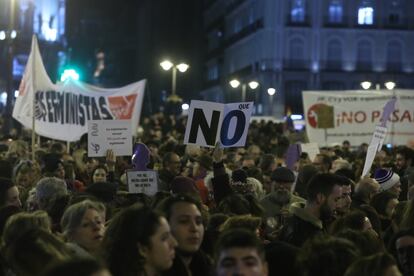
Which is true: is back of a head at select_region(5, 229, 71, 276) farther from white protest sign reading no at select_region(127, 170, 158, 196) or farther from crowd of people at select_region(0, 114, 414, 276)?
white protest sign reading no at select_region(127, 170, 158, 196)

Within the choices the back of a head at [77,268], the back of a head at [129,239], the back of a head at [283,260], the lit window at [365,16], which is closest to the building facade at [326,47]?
the lit window at [365,16]

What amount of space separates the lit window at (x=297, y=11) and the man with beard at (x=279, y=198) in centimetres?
6033

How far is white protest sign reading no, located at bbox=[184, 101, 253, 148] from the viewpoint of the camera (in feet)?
33.7

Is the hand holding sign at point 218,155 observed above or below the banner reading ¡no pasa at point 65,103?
below

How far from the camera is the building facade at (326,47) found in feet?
226

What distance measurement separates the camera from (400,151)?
47.4ft

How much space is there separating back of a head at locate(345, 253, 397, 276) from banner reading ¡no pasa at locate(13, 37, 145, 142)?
11587mm

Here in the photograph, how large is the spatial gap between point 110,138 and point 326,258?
7.83 m

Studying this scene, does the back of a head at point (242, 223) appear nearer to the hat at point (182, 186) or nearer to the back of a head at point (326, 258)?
the back of a head at point (326, 258)

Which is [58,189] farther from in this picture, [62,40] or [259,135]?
[62,40]

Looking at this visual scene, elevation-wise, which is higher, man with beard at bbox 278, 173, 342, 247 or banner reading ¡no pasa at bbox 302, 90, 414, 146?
banner reading ¡no pasa at bbox 302, 90, 414, 146

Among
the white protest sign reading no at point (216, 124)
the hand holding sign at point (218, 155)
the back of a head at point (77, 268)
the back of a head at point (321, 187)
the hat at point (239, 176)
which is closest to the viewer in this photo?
the back of a head at point (77, 268)

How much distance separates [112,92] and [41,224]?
1159 centimetres

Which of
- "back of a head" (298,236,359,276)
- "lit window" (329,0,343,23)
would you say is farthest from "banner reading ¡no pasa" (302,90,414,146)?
"lit window" (329,0,343,23)
